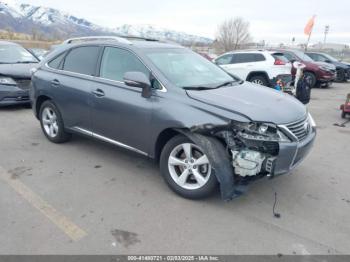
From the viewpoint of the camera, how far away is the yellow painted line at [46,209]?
2.80m

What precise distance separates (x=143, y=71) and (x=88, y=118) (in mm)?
1171

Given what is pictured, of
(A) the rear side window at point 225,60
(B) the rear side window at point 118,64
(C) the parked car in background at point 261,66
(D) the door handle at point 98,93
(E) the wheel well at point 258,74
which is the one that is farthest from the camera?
(A) the rear side window at point 225,60

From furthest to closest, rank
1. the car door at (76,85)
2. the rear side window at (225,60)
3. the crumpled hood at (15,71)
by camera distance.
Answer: the rear side window at (225,60)
the crumpled hood at (15,71)
the car door at (76,85)

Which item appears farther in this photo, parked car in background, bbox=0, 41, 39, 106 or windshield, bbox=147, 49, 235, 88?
parked car in background, bbox=0, 41, 39, 106

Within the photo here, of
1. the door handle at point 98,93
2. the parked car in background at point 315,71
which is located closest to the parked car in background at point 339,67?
the parked car in background at point 315,71

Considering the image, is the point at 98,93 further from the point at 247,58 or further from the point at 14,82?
the point at 247,58

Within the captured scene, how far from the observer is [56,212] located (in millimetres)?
3105

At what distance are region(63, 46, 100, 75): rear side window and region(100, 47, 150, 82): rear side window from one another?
0.69 feet

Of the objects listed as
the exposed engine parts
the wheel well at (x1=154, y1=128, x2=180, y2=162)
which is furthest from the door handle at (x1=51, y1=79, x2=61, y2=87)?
the exposed engine parts

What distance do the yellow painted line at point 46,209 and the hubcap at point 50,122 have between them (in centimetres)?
128

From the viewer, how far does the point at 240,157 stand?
2.98 meters

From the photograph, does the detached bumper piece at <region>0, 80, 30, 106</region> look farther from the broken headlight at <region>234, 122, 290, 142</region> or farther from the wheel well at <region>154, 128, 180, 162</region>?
the broken headlight at <region>234, 122, 290, 142</region>

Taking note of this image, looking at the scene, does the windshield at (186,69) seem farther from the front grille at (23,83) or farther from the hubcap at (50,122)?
the front grille at (23,83)

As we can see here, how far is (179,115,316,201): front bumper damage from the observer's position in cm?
299
